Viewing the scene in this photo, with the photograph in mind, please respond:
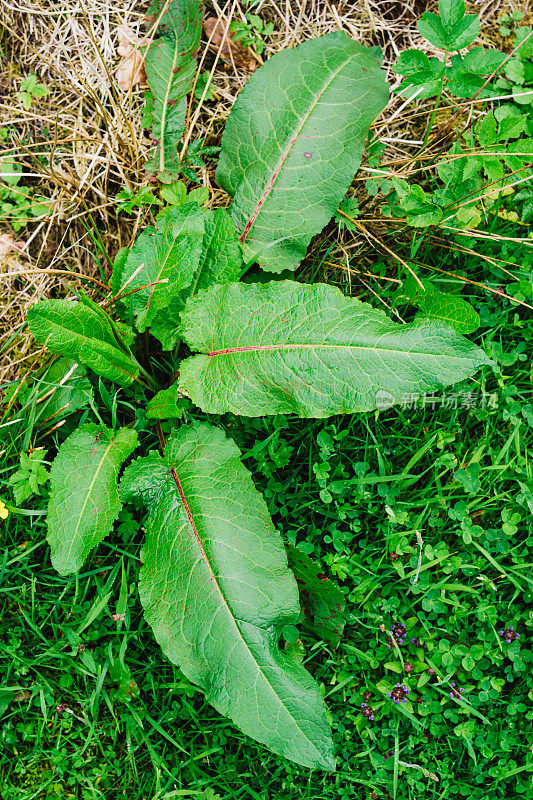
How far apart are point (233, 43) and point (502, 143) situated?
1.29m

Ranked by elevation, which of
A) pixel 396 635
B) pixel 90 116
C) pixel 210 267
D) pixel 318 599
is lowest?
pixel 396 635

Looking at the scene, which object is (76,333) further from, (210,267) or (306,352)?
(306,352)

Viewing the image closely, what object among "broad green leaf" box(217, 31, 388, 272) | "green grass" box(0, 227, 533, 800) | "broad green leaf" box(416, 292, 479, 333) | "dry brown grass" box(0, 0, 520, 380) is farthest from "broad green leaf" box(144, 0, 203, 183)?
"broad green leaf" box(416, 292, 479, 333)

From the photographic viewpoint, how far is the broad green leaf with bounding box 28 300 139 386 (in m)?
2.04

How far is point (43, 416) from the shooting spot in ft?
8.14

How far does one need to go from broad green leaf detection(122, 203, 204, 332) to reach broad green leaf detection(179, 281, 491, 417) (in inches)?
4.9

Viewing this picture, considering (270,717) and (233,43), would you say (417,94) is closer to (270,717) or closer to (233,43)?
(233,43)

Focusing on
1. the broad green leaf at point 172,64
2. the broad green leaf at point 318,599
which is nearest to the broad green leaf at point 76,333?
the broad green leaf at point 172,64

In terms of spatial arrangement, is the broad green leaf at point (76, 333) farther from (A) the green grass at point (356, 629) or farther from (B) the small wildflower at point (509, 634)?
(B) the small wildflower at point (509, 634)

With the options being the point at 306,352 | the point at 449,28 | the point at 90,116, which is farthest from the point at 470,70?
the point at 90,116

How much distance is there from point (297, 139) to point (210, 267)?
24.2 inches

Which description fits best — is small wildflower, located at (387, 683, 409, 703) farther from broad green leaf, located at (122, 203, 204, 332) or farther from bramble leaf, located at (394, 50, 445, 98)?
bramble leaf, located at (394, 50, 445, 98)

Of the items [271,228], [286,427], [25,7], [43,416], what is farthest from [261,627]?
[25,7]

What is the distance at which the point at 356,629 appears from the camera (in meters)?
2.47
